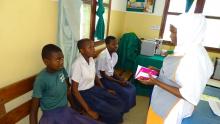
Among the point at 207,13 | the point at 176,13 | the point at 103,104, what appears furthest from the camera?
the point at 176,13

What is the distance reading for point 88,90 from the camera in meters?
2.08

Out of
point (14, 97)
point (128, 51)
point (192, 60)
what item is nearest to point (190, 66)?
point (192, 60)

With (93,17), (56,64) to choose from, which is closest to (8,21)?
(56,64)

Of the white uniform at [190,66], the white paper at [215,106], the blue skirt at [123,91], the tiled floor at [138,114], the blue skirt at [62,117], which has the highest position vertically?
the white uniform at [190,66]

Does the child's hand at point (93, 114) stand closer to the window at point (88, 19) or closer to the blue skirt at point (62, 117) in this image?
the blue skirt at point (62, 117)

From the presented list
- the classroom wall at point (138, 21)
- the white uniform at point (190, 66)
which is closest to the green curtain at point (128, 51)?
the classroom wall at point (138, 21)

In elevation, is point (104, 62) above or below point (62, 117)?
above

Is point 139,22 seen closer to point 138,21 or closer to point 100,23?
point 138,21

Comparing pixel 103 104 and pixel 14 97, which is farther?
pixel 103 104

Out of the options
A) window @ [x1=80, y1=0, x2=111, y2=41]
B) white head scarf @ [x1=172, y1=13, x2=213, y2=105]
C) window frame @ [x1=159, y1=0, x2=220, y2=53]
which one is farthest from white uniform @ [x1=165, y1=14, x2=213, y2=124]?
window frame @ [x1=159, y1=0, x2=220, y2=53]

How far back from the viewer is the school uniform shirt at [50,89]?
145cm

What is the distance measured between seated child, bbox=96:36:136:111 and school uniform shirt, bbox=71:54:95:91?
0.48m

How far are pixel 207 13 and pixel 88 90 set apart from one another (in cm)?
293

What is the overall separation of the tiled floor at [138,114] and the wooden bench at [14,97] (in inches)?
55.7
